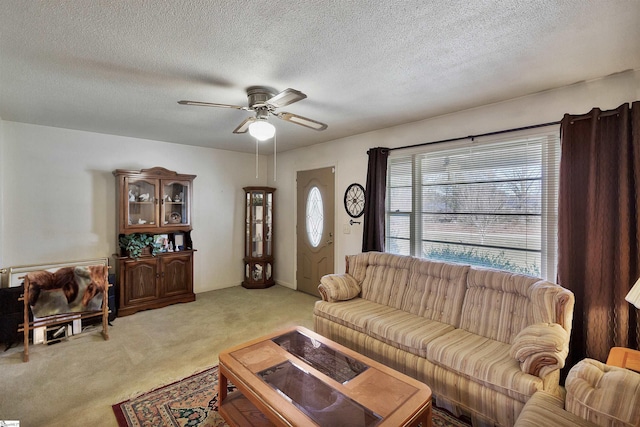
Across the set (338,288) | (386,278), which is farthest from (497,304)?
(338,288)

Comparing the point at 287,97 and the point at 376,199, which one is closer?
the point at 287,97

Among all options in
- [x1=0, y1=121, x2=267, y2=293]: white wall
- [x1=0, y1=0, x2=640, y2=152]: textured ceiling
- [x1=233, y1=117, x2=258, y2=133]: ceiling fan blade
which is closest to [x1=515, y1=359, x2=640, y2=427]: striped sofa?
[x1=0, y1=0, x2=640, y2=152]: textured ceiling

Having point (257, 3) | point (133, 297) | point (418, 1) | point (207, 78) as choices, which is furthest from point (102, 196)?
point (418, 1)

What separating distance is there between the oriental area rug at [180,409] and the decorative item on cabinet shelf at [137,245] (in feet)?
7.38

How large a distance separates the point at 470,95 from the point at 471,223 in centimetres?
126

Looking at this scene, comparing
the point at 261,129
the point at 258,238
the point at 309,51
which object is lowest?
the point at 258,238

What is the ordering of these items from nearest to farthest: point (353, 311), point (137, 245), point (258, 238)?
point (353, 311)
point (137, 245)
point (258, 238)

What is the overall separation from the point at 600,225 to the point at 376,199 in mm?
2074

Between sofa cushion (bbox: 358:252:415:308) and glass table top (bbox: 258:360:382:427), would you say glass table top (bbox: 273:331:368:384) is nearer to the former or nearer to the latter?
glass table top (bbox: 258:360:382:427)

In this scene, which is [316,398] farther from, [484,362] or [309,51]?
[309,51]

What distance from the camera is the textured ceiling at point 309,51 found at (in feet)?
5.00

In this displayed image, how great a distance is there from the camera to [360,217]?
411 centimetres

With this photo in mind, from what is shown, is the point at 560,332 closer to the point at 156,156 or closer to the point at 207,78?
the point at 207,78

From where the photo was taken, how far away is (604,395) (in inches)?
54.6
